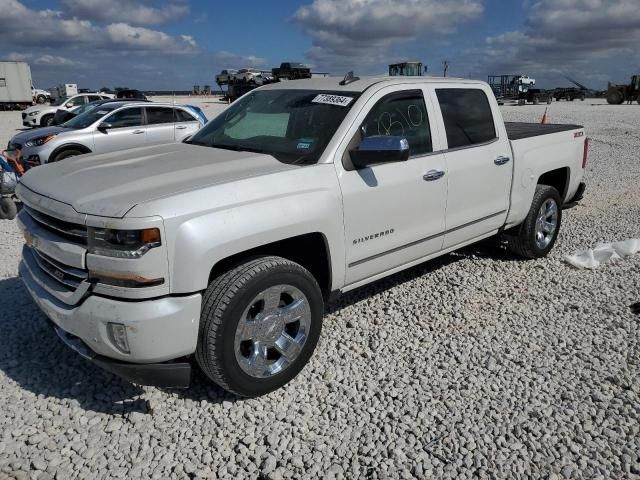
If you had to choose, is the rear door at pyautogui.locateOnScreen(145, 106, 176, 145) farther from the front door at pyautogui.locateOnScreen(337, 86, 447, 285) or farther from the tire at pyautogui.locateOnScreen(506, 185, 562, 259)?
the front door at pyautogui.locateOnScreen(337, 86, 447, 285)

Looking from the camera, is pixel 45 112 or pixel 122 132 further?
pixel 45 112

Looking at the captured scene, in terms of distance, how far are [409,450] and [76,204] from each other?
221 cm

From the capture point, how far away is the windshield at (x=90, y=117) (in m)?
10.8

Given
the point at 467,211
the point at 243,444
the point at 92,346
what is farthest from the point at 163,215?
the point at 467,211

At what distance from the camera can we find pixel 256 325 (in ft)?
9.96

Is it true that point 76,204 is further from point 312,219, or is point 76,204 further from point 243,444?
point 243,444

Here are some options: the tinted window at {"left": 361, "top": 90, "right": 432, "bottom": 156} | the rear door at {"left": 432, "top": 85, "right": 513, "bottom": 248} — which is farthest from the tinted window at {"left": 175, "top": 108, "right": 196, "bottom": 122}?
the tinted window at {"left": 361, "top": 90, "right": 432, "bottom": 156}

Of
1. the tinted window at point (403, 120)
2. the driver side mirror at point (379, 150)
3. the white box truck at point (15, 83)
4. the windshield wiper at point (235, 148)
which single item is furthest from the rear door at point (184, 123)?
the white box truck at point (15, 83)

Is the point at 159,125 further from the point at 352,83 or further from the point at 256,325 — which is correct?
the point at 256,325

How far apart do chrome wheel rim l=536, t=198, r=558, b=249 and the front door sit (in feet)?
6.10

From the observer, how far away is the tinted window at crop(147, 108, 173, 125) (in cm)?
1158

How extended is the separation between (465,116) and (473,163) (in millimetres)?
460

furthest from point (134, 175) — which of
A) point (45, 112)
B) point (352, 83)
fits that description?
point (45, 112)

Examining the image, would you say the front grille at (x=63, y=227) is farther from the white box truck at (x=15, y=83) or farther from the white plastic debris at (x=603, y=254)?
the white box truck at (x=15, y=83)
